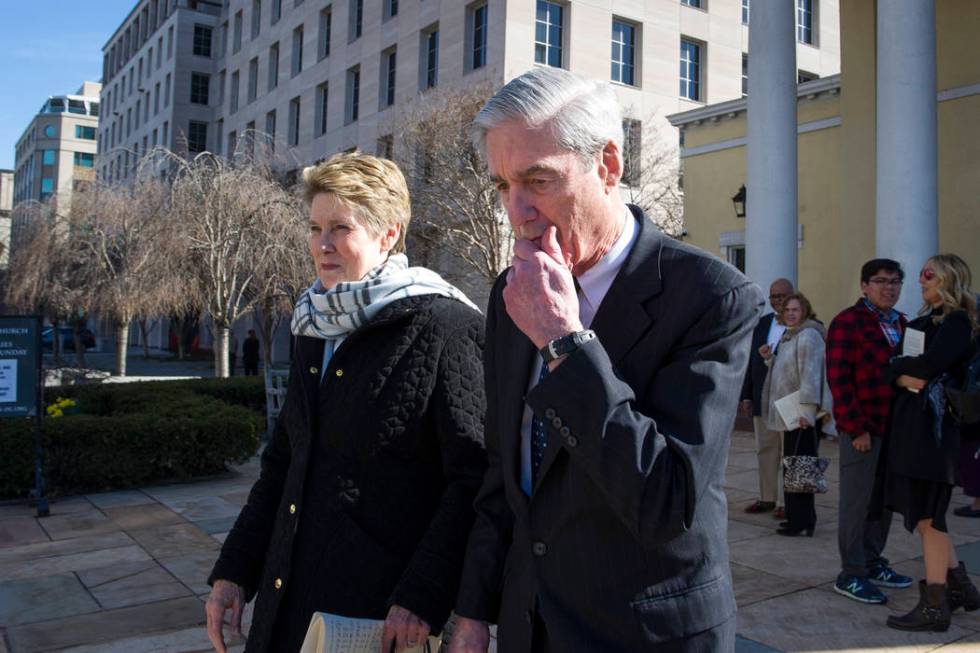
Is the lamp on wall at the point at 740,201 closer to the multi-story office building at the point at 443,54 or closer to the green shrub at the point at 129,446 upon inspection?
the multi-story office building at the point at 443,54

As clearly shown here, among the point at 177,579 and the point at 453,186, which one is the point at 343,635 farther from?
the point at 453,186

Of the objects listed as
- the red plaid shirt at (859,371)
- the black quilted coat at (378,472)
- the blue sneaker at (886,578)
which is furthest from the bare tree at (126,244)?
the black quilted coat at (378,472)

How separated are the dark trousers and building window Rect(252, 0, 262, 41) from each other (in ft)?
140

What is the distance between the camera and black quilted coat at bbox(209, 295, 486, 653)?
2102mm

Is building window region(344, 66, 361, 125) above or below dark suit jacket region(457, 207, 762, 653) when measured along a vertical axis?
above

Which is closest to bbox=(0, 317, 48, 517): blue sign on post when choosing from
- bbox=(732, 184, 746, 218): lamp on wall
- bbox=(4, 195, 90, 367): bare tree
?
bbox=(732, 184, 746, 218): lamp on wall

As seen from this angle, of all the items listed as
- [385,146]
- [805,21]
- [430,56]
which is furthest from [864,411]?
[805,21]

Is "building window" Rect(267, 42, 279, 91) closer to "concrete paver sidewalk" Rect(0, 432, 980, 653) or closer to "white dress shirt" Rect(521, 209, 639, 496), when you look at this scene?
"concrete paver sidewalk" Rect(0, 432, 980, 653)

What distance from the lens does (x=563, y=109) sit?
1.59 m

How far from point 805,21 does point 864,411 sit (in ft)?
102

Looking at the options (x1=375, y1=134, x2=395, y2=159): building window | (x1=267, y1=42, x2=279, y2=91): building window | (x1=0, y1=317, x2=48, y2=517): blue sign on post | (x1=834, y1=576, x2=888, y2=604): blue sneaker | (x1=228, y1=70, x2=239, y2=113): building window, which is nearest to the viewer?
(x1=834, y1=576, x2=888, y2=604): blue sneaker

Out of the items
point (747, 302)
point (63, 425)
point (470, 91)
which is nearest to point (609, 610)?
point (747, 302)

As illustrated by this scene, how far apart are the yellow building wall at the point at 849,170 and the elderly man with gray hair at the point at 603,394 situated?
10583mm

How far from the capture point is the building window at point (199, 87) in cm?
4956
